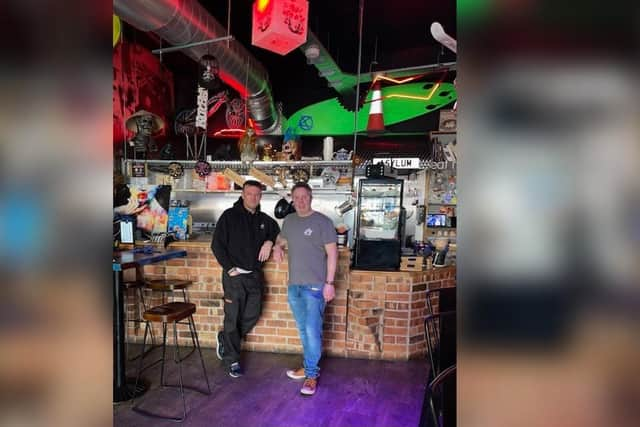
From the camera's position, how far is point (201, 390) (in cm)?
324

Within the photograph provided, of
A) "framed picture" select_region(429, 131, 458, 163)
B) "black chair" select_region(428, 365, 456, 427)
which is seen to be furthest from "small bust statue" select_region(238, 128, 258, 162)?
"black chair" select_region(428, 365, 456, 427)

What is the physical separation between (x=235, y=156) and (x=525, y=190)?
6.51 metres

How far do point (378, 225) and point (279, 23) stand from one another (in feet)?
7.31

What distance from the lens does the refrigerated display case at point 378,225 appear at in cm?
403

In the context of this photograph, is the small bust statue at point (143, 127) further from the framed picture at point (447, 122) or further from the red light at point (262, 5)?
the framed picture at point (447, 122)

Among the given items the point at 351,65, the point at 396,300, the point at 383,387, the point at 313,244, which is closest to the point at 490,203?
the point at 313,244

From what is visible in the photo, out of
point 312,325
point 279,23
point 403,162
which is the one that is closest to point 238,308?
point 312,325

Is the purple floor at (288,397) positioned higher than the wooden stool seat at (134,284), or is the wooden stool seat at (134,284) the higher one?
the wooden stool seat at (134,284)

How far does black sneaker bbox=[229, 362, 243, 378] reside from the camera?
3522 millimetres

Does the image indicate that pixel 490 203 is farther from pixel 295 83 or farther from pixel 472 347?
pixel 295 83

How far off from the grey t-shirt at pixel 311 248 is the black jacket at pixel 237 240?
0.48 metres

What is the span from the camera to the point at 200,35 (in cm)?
395

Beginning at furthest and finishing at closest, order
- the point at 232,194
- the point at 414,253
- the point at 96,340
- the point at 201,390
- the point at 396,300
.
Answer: the point at 232,194
the point at 414,253
the point at 396,300
the point at 201,390
the point at 96,340

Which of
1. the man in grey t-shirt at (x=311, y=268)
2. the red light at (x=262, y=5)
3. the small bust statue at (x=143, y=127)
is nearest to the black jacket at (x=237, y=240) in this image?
the man in grey t-shirt at (x=311, y=268)
